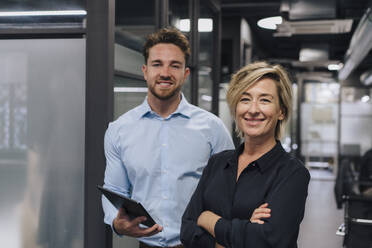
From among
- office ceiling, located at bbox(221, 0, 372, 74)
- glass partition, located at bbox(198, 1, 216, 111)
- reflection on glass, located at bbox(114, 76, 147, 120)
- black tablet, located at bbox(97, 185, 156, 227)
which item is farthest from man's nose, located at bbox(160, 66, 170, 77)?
office ceiling, located at bbox(221, 0, 372, 74)

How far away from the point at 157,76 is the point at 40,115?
94 cm

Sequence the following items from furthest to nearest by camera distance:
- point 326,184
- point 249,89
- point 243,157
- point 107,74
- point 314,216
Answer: point 326,184 → point 314,216 → point 107,74 → point 243,157 → point 249,89

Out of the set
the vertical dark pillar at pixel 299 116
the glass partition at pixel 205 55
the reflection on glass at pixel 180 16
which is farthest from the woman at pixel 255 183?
the vertical dark pillar at pixel 299 116

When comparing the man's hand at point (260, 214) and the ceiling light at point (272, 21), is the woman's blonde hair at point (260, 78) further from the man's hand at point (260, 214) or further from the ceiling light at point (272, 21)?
the ceiling light at point (272, 21)

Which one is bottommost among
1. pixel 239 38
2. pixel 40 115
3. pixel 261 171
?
pixel 261 171

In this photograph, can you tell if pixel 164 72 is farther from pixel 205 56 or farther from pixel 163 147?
pixel 205 56

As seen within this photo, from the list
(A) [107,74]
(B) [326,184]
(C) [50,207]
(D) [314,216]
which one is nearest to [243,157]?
(A) [107,74]

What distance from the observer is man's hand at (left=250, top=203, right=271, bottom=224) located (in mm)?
1446

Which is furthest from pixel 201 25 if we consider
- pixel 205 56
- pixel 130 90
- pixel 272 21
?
pixel 130 90

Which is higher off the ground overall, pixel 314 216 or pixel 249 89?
pixel 249 89

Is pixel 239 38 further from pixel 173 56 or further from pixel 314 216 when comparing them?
pixel 173 56

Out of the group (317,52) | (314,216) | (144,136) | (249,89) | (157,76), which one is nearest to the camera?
(249,89)

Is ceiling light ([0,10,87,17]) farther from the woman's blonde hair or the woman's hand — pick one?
the woman's hand

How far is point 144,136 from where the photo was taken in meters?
2.00
